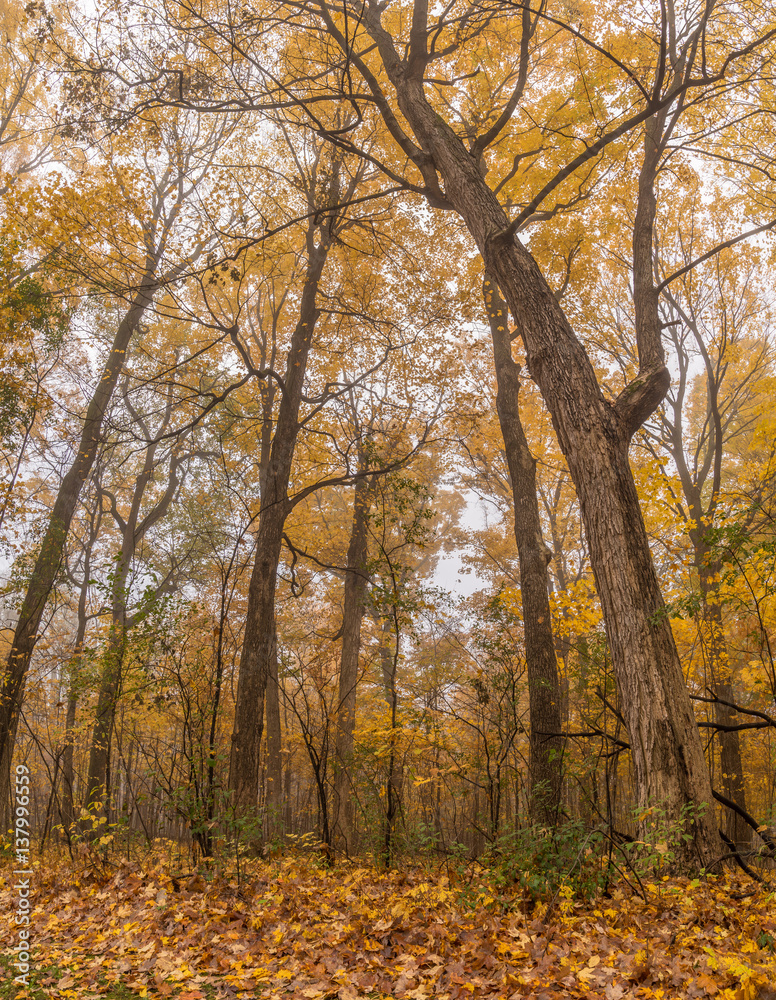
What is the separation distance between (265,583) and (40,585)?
14.2ft

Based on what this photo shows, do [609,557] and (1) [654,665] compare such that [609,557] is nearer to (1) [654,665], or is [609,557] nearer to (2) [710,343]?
(1) [654,665]

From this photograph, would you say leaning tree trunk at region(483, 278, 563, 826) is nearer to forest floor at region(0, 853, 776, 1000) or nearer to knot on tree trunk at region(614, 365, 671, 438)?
Result: forest floor at region(0, 853, 776, 1000)

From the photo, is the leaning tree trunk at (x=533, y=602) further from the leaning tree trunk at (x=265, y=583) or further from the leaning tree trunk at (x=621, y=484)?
the leaning tree trunk at (x=265, y=583)

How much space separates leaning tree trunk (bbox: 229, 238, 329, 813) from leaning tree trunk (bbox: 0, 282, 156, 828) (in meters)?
2.33

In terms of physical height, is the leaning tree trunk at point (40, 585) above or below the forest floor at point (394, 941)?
above

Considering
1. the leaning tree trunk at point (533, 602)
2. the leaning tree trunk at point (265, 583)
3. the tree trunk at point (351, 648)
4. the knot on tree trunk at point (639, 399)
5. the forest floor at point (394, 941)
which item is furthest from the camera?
the tree trunk at point (351, 648)

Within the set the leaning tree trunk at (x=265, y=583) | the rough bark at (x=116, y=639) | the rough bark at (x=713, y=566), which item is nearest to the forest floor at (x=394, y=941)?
the rough bark at (x=116, y=639)

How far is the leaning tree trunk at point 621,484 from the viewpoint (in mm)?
3479

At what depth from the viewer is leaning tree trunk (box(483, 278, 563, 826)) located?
5824 millimetres

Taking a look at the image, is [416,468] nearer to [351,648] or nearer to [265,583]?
[351,648]

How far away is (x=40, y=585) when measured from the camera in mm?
9391

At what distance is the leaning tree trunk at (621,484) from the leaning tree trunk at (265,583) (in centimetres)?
408

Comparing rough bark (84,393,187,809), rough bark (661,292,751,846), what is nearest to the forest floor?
rough bark (84,393,187,809)

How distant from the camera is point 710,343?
10820 millimetres
